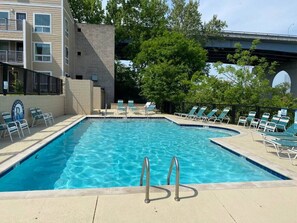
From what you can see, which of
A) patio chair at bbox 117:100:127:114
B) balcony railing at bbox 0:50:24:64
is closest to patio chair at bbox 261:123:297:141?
patio chair at bbox 117:100:127:114

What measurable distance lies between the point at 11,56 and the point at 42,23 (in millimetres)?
3851

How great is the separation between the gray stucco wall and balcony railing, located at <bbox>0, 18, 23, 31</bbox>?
7.39 meters

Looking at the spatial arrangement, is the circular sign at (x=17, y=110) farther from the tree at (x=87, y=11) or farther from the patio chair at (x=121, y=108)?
the tree at (x=87, y=11)

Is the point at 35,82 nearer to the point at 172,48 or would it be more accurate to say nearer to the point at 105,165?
the point at 105,165

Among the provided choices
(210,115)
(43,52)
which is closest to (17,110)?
(210,115)

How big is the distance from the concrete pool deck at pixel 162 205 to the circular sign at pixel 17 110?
5.82 metres

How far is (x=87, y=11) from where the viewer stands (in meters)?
32.7

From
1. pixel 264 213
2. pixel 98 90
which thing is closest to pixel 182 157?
pixel 264 213

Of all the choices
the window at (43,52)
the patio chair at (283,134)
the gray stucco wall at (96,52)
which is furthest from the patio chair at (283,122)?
the gray stucco wall at (96,52)

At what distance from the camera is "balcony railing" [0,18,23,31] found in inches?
789

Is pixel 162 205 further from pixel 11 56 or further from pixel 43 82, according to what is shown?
pixel 11 56

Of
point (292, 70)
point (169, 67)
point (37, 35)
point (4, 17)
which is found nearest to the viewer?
point (169, 67)

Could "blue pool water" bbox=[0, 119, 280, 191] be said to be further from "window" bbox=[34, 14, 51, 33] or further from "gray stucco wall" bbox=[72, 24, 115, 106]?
"gray stucco wall" bbox=[72, 24, 115, 106]

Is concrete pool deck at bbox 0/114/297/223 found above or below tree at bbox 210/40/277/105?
below
